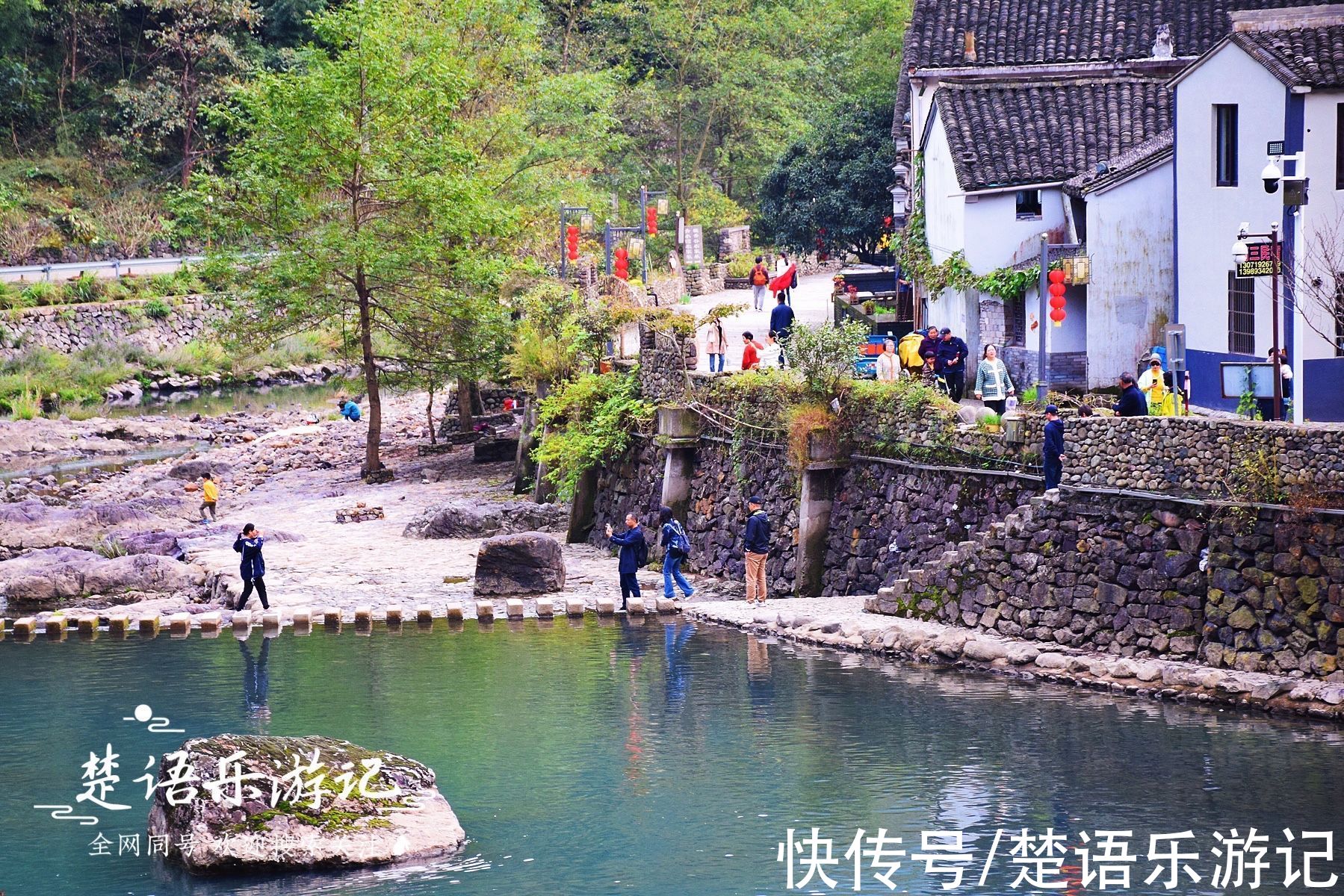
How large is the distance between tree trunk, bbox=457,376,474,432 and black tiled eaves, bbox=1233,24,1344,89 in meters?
28.6

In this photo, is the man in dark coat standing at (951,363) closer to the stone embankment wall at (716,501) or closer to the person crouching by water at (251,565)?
the stone embankment wall at (716,501)

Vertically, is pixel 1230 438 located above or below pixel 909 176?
below

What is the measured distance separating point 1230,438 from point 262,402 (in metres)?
53.2

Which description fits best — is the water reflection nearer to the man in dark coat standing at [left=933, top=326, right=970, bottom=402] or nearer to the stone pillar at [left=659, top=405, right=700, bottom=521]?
the stone pillar at [left=659, top=405, right=700, bottom=521]

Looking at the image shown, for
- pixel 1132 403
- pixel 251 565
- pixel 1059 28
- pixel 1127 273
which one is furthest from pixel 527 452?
pixel 1132 403

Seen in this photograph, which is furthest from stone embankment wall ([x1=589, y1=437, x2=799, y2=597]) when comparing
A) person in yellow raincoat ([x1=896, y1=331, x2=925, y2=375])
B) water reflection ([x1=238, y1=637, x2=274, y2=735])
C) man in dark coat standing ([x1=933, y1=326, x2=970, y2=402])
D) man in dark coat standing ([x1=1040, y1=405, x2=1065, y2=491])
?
water reflection ([x1=238, y1=637, x2=274, y2=735])

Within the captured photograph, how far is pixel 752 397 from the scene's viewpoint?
3469cm

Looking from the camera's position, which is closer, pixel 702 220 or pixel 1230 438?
pixel 1230 438

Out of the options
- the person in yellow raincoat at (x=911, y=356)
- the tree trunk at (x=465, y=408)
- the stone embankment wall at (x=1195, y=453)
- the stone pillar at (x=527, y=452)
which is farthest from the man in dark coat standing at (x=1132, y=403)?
the tree trunk at (x=465, y=408)

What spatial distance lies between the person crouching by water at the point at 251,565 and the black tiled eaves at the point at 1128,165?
1812 centimetres

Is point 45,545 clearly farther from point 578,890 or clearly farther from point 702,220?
point 702,220

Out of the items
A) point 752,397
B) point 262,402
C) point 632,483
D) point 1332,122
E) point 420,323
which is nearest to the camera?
point 1332,122

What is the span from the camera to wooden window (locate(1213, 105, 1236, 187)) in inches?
1241

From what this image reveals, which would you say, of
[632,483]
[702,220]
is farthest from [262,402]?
[632,483]
